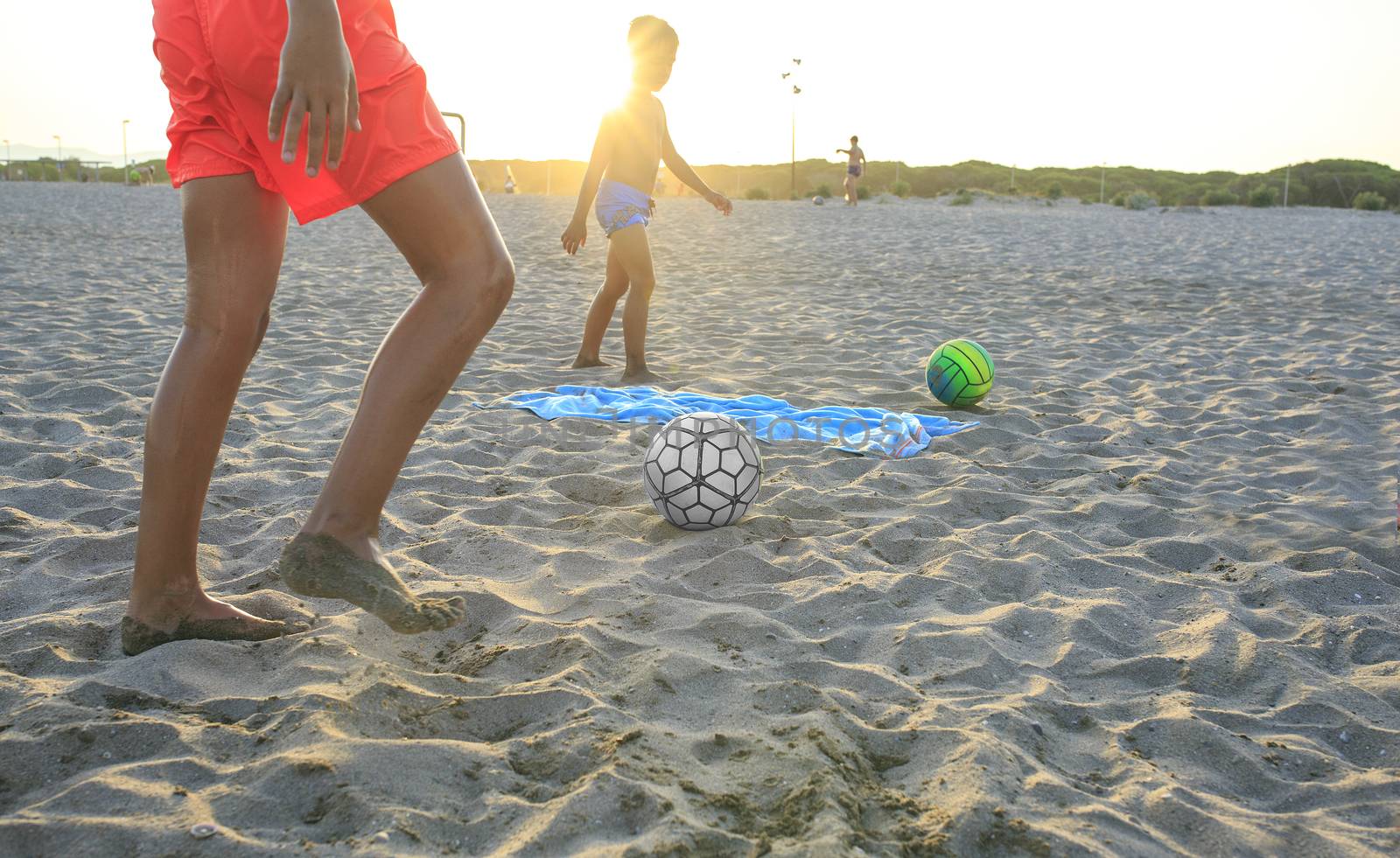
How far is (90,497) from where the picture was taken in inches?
137

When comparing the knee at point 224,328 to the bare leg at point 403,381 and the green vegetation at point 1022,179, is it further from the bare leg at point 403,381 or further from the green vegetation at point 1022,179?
the green vegetation at point 1022,179

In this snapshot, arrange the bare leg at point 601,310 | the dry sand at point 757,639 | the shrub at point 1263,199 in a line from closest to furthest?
the dry sand at point 757,639
the bare leg at point 601,310
the shrub at point 1263,199

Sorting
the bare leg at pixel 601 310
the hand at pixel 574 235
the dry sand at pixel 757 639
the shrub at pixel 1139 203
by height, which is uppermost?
the shrub at pixel 1139 203

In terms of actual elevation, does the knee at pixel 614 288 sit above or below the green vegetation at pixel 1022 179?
below

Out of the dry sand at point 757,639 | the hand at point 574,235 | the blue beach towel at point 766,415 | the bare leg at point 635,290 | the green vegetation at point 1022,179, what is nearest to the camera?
the dry sand at point 757,639

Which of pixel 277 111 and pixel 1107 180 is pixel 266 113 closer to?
pixel 277 111

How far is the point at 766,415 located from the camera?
16.1 ft

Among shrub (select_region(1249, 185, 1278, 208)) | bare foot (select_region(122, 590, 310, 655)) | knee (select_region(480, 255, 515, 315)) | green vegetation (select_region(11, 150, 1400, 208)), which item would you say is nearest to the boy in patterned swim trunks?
knee (select_region(480, 255, 515, 315))

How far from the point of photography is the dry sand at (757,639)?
180 cm

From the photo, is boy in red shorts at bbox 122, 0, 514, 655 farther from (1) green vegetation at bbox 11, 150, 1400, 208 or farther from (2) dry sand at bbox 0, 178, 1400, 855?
(1) green vegetation at bbox 11, 150, 1400, 208

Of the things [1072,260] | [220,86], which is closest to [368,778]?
[220,86]

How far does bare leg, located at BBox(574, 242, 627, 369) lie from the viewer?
20.0ft

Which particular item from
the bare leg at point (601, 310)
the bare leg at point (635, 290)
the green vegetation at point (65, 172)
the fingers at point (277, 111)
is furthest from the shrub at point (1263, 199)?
the green vegetation at point (65, 172)

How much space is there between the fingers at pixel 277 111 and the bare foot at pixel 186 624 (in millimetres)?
1107
